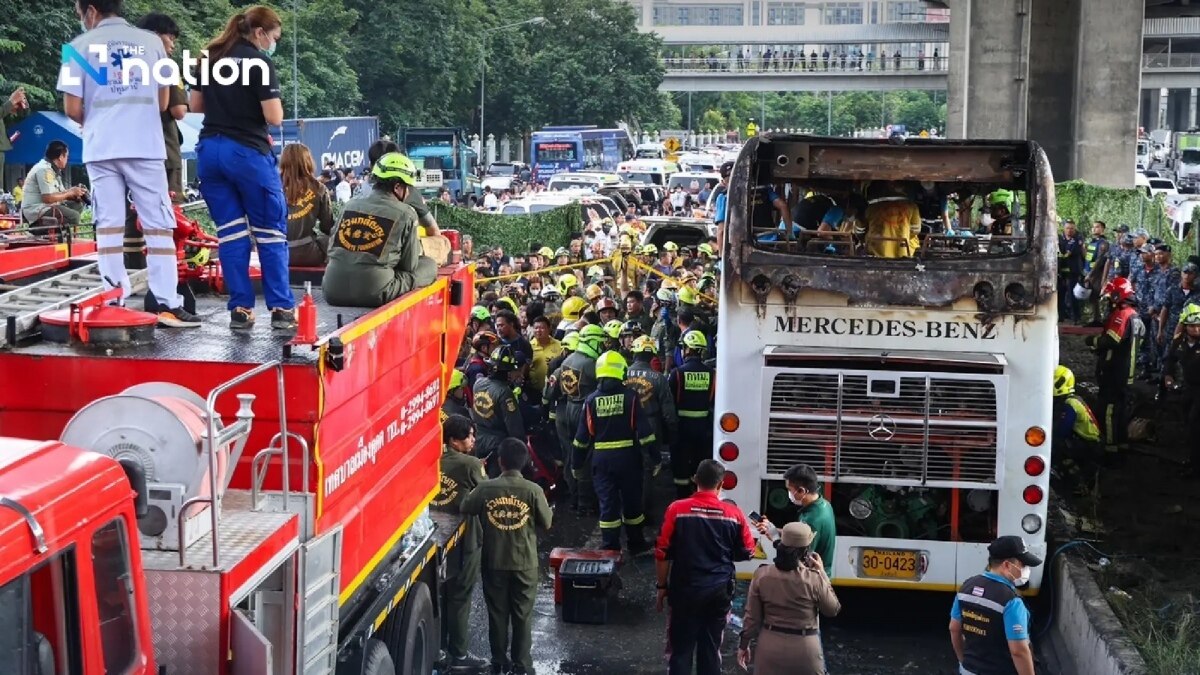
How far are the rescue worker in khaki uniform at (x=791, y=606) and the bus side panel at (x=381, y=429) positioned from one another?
6.05ft

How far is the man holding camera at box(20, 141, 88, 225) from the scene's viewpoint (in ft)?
37.7

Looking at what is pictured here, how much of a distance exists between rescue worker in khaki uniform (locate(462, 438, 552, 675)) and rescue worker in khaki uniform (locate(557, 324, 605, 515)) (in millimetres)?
3432

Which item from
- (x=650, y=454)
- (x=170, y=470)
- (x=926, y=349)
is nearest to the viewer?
(x=170, y=470)

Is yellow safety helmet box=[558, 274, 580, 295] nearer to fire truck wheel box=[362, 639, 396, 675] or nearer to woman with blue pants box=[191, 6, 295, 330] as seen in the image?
woman with blue pants box=[191, 6, 295, 330]

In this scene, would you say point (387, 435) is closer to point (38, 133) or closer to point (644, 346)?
point (644, 346)

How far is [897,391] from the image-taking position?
10836 millimetres

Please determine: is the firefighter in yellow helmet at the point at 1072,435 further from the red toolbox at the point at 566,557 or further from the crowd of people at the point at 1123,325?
the red toolbox at the point at 566,557

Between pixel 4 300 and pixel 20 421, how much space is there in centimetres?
88

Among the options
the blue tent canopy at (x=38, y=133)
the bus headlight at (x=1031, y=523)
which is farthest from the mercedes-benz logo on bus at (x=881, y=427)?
the blue tent canopy at (x=38, y=133)

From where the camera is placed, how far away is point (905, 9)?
6265 inches

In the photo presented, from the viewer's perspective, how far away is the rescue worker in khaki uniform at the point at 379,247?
794cm

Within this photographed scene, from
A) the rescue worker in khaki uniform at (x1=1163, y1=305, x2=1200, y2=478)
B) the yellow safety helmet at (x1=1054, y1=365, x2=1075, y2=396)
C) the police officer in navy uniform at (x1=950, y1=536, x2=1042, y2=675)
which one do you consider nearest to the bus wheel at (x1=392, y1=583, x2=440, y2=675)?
the police officer in navy uniform at (x1=950, y1=536, x2=1042, y2=675)

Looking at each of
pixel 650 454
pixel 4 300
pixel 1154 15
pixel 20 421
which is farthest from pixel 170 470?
pixel 1154 15

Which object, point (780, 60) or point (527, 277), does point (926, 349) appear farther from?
point (780, 60)
